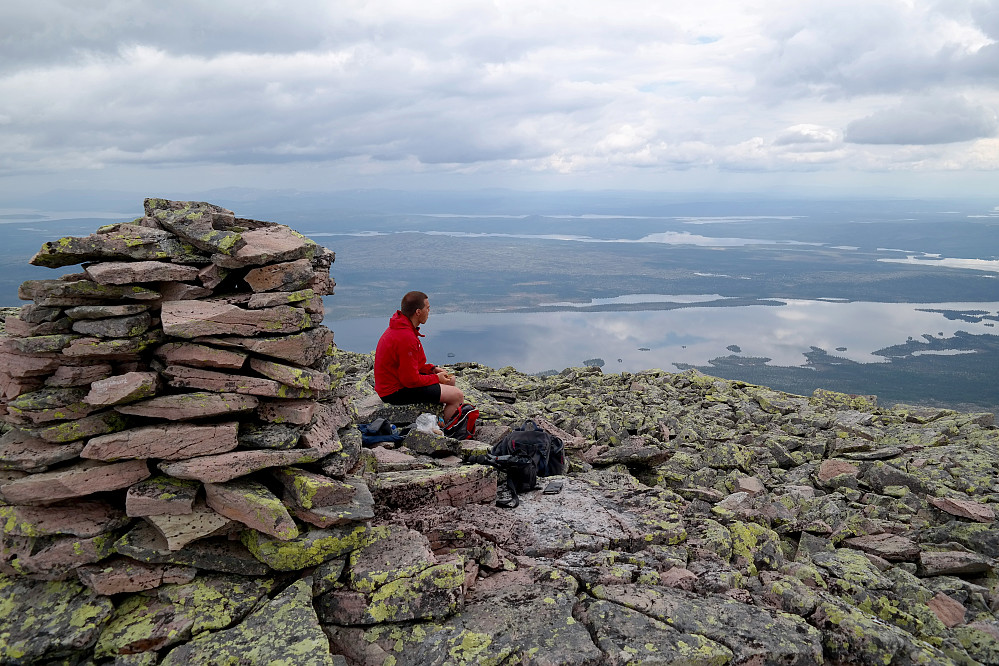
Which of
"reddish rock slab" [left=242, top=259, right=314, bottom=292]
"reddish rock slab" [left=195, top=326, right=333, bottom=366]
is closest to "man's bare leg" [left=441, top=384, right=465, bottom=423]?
"reddish rock slab" [left=195, top=326, right=333, bottom=366]

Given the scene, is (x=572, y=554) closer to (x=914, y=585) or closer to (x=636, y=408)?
(x=914, y=585)

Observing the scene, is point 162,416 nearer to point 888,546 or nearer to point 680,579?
point 680,579

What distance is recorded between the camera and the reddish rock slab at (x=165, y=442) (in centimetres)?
694

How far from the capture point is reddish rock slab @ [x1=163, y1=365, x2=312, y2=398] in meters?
7.34

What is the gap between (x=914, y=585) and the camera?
8.45 metres

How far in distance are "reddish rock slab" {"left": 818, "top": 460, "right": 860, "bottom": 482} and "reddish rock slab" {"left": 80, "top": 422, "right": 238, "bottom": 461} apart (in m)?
12.2

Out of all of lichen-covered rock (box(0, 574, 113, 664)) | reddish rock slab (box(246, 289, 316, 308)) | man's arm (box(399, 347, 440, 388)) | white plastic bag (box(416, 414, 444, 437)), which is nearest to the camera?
lichen-covered rock (box(0, 574, 113, 664))

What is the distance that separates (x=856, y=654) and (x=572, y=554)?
11.5 ft

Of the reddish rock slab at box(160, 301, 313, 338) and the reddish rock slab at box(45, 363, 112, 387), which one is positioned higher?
the reddish rock slab at box(160, 301, 313, 338)

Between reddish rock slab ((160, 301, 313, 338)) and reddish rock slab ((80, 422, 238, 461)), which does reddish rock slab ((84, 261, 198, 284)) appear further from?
reddish rock slab ((80, 422, 238, 461))

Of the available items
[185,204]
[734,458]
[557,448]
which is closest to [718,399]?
[734,458]

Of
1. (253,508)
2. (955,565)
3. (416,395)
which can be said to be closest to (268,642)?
(253,508)

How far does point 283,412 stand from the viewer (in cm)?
766

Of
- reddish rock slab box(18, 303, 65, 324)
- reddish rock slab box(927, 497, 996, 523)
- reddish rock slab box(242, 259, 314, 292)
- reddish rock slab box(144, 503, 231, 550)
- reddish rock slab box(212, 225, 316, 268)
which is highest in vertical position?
reddish rock slab box(212, 225, 316, 268)
